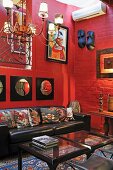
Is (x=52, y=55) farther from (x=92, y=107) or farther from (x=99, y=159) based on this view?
(x=99, y=159)

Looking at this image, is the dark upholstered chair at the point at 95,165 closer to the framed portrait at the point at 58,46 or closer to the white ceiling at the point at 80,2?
the framed portrait at the point at 58,46

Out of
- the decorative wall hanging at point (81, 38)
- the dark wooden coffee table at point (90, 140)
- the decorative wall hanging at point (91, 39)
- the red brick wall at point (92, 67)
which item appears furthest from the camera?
the decorative wall hanging at point (81, 38)

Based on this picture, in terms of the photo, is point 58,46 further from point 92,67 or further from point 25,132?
point 25,132

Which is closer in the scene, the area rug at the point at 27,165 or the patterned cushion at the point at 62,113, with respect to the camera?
the area rug at the point at 27,165

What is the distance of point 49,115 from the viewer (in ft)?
14.9

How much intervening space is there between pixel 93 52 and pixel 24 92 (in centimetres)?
212

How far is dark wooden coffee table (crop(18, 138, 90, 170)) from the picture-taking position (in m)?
2.38

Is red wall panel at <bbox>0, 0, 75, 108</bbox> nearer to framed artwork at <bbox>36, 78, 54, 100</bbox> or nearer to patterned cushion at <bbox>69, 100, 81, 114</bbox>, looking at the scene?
framed artwork at <bbox>36, 78, 54, 100</bbox>

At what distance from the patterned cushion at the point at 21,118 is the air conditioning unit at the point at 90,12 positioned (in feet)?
9.85

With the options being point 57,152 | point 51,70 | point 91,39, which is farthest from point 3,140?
point 91,39

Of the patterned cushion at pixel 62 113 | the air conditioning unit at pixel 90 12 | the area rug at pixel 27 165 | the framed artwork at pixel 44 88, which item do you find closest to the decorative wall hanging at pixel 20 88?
the framed artwork at pixel 44 88

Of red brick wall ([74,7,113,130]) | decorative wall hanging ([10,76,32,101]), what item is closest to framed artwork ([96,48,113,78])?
red brick wall ([74,7,113,130])

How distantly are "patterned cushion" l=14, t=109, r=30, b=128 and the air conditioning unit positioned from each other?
3003 mm

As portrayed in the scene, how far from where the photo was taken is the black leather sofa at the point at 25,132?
134 inches
